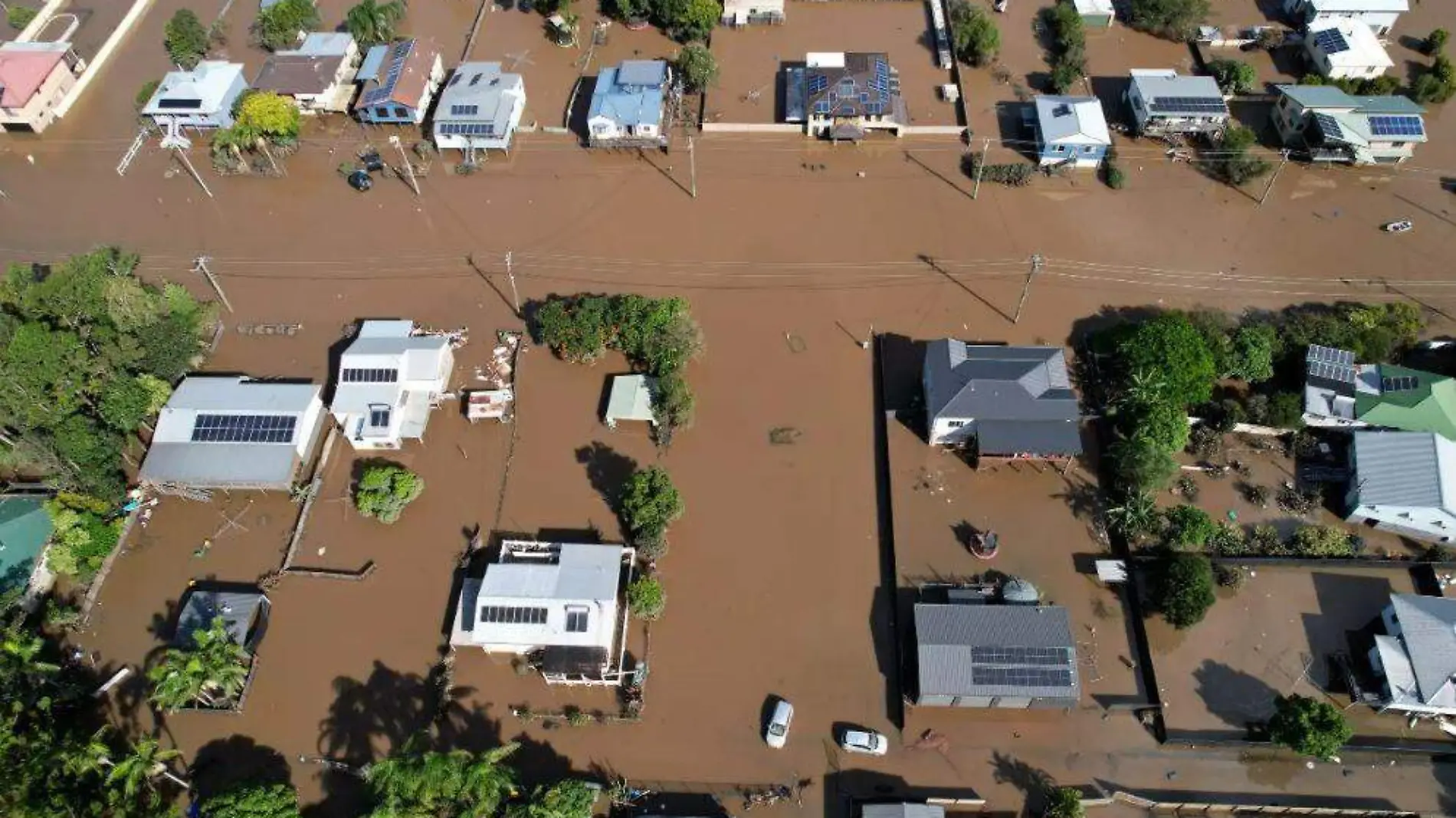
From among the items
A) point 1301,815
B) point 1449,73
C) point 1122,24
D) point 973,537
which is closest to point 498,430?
point 973,537

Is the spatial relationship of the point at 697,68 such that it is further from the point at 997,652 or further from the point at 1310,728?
the point at 1310,728

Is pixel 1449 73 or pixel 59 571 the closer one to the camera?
pixel 59 571

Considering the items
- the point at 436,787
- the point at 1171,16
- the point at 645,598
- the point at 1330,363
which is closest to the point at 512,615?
the point at 645,598

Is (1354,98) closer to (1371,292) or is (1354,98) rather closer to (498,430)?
(1371,292)

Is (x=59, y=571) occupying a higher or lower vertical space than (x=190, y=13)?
lower

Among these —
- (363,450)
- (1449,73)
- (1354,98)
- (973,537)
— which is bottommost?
(973,537)

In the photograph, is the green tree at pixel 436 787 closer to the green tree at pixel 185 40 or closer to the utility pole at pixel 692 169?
the utility pole at pixel 692 169

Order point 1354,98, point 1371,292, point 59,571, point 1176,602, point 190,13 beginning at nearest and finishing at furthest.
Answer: point 1176,602 → point 59,571 → point 1371,292 → point 1354,98 → point 190,13
